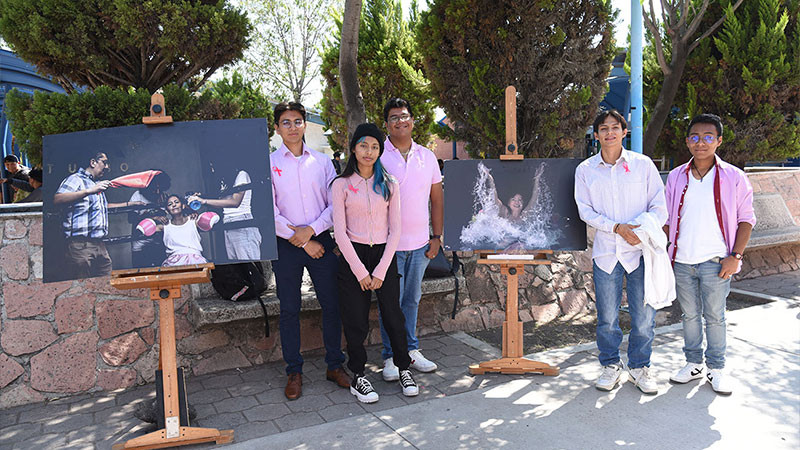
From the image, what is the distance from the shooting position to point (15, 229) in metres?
4.48

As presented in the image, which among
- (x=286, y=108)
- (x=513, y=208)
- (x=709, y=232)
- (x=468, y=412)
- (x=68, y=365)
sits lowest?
(x=468, y=412)

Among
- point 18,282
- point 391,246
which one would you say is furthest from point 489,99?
point 18,282

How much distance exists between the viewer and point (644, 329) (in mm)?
4219

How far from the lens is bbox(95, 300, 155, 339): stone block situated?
4609mm

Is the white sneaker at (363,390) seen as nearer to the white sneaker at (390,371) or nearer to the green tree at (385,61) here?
the white sneaker at (390,371)

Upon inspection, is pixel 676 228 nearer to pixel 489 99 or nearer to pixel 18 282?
pixel 489 99

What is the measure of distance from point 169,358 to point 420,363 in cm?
201

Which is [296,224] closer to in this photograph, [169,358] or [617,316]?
[169,358]

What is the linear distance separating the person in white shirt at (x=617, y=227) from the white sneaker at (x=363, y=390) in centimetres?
168

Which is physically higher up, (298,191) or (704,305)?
(298,191)

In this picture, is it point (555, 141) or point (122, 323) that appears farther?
point (555, 141)

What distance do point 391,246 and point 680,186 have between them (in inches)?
87.8

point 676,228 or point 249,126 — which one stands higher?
point 249,126

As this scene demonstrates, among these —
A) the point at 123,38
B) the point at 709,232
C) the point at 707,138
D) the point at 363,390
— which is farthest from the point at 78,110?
the point at 709,232
